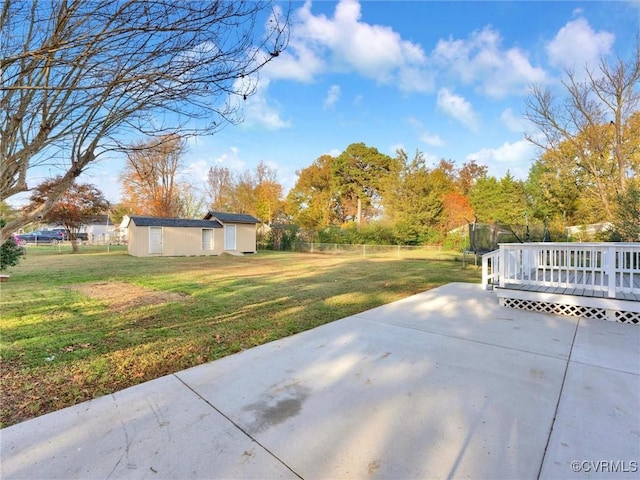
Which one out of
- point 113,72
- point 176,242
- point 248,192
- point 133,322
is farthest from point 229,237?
point 113,72

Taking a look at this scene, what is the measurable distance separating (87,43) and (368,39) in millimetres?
6818

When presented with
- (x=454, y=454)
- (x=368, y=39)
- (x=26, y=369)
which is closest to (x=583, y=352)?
(x=454, y=454)

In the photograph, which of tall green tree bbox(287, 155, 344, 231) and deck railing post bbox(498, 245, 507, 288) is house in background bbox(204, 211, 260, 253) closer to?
tall green tree bbox(287, 155, 344, 231)

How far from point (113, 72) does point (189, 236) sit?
17911mm

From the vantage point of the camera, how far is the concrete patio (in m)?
1.67

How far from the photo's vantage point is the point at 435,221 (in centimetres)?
2306

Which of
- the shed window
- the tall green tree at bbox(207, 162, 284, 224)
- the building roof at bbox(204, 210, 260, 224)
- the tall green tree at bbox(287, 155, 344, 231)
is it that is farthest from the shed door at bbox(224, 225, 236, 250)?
the tall green tree at bbox(287, 155, 344, 231)

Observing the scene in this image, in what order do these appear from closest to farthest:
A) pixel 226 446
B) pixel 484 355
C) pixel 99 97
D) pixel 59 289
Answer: pixel 226 446, pixel 99 97, pixel 484 355, pixel 59 289

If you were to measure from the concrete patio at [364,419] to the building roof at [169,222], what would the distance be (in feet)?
54.1

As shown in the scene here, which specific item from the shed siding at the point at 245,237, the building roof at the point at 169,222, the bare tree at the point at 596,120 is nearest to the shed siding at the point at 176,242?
the building roof at the point at 169,222

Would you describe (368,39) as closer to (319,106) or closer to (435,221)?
(319,106)

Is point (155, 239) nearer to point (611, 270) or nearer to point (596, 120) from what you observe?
point (611, 270)

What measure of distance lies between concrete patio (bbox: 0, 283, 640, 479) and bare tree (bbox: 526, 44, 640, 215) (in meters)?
15.1

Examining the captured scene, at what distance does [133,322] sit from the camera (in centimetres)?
448
